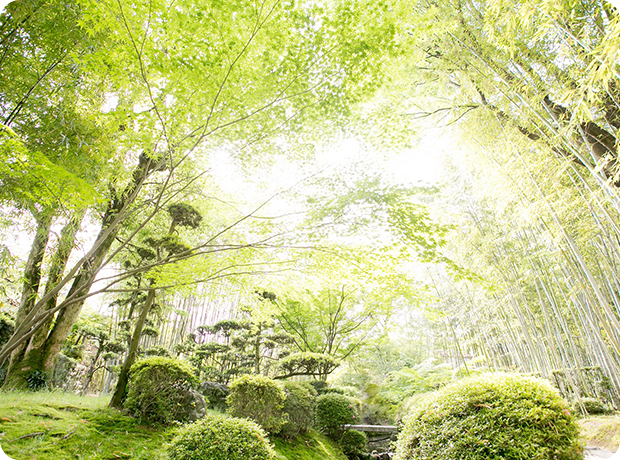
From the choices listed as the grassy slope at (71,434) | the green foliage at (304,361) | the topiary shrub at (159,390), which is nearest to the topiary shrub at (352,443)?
the green foliage at (304,361)

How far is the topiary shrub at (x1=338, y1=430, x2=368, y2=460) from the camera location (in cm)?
504

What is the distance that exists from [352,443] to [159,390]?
3596 millimetres

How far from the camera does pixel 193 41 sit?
202 centimetres

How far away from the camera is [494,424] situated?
89.5 inches

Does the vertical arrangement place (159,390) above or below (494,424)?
above

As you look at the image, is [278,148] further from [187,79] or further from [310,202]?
[187,79]

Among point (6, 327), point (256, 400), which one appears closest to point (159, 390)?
point (256, 400)

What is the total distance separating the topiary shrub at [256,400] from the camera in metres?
3.74

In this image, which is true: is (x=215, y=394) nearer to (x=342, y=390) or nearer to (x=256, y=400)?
(x=256, y=400)

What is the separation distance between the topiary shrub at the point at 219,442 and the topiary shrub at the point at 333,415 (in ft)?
10.2

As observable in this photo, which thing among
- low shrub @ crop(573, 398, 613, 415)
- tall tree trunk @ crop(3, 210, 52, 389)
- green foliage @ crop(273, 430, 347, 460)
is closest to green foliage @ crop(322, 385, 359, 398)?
green foliage @ crop(273, 430, 347, 460)

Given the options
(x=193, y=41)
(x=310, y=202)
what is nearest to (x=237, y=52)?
(x=193, y=41)

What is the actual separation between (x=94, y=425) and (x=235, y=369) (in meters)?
4.84

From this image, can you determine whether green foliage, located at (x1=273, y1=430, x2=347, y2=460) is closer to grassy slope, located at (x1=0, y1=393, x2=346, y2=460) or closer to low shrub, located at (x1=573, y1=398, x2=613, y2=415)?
grassy slope, located at (x1=0, y1=393, x2=346, y2=460)
